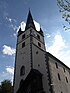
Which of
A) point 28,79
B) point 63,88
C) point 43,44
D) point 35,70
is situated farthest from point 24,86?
point 43,44

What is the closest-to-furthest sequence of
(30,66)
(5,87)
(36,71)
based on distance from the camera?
(36,71)
(30,66)
(5,87)

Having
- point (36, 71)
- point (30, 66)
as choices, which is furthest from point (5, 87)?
point (36, 71)

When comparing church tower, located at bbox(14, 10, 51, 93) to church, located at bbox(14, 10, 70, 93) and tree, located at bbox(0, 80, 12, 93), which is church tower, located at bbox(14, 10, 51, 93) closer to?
church, located at bbox(14, 10, 70, 93)

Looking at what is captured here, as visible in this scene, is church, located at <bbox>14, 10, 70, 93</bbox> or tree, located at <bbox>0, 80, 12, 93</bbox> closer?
church, located at <bbox>14, 10, 70, 93</bbox>

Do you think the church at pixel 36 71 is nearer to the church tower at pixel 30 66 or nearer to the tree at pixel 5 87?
the church tower at pixel 30 66

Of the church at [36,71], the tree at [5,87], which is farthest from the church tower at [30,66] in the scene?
the tree at [5,87]

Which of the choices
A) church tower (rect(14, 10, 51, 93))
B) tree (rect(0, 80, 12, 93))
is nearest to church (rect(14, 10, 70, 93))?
church tower (rect(14, 10, 51, 93))

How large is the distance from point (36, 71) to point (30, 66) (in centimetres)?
226

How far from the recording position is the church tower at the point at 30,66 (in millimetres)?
20739

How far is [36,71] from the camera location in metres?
22.0

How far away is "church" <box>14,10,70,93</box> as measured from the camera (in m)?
20.5

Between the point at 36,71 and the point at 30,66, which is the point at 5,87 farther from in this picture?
Result: the point at 36,71

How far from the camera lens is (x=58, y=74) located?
76.5 feet

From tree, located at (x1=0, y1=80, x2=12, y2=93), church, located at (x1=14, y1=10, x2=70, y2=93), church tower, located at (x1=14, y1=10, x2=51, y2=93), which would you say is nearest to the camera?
church, located at (x1=14, y1=10, x2=70, y2=93)
